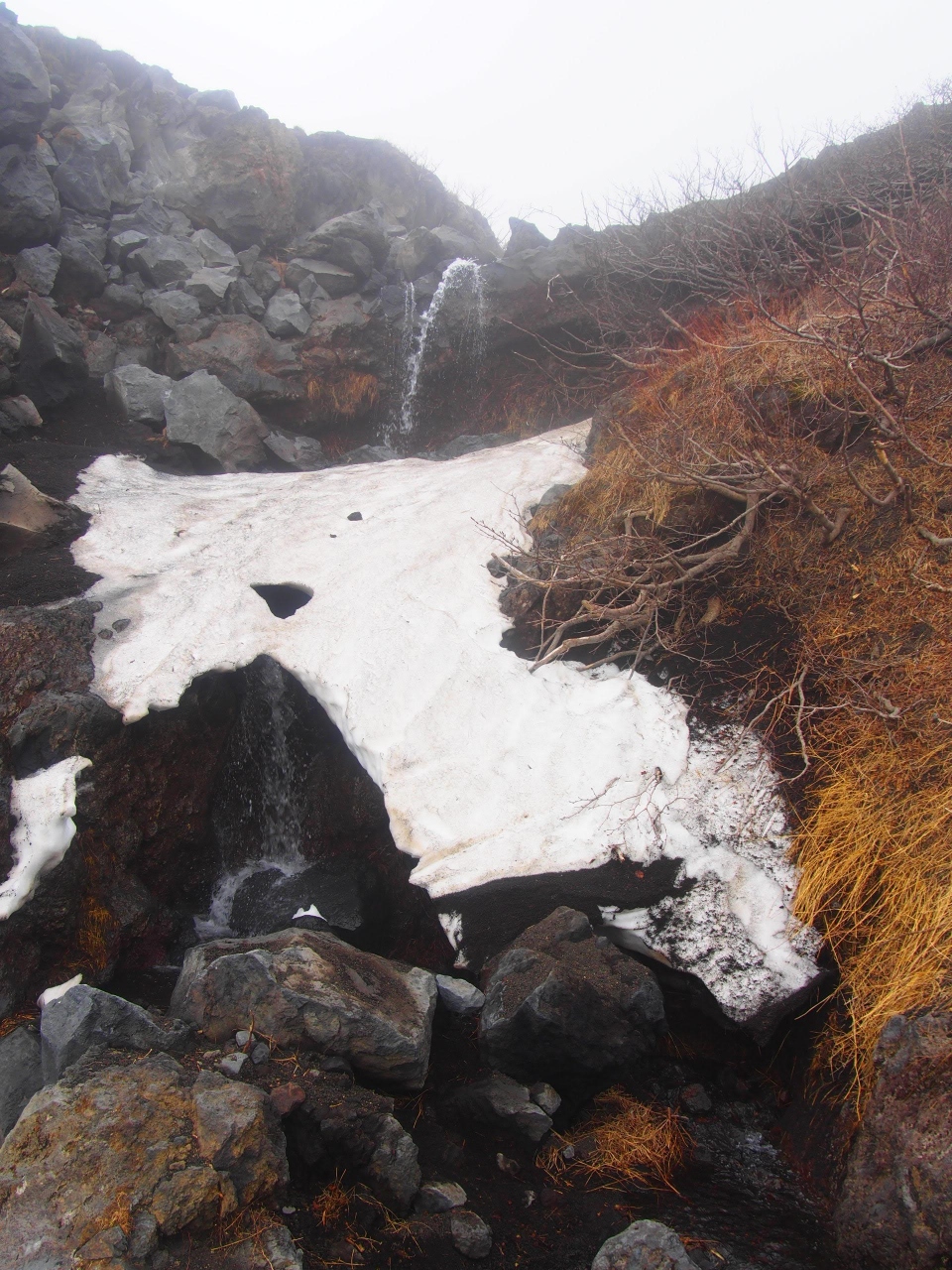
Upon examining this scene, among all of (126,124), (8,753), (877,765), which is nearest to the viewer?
(877,765)

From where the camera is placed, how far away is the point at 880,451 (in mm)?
4711

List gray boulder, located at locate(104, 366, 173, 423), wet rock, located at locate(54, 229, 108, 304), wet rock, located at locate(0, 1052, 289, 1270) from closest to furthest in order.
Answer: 1. wet rock, located at locate(0, 1052, 289, 1270)
2. gray boulder, located at locate(104, 366, 173, 423)
3. wet rock, located at locate(54, 229, 108, 304)

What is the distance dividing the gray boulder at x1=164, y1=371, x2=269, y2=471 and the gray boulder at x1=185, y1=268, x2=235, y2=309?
1939 millimetres

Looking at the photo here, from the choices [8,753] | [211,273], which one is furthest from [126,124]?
[8,753]

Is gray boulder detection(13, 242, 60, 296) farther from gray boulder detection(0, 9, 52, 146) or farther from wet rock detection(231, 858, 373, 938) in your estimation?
wet rock detection(231, 858, 373, 938)

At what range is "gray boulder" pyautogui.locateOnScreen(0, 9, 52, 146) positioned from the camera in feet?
34.2

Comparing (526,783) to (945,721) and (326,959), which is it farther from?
(945,721)

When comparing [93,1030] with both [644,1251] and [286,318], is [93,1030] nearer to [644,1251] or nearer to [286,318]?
[644,1251]

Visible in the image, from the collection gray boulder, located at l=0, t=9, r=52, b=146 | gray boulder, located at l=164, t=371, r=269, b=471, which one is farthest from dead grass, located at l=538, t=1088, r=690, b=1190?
gray boulder, located at l=0, t=9, r=52, b=146

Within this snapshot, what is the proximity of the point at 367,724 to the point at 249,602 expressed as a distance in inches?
67.6

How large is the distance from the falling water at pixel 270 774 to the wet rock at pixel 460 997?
194 centimetres

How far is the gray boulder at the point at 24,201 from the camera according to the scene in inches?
391

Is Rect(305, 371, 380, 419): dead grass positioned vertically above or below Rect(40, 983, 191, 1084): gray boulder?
above

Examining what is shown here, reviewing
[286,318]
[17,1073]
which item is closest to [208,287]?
[286,318]
